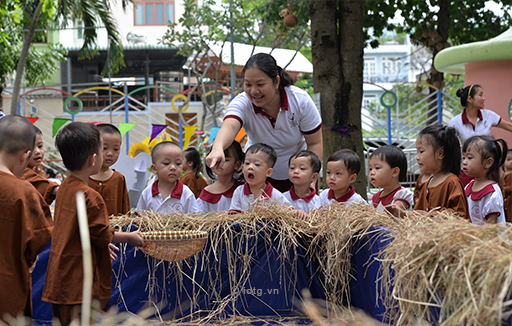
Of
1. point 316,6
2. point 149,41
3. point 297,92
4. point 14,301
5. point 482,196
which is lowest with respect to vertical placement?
point 14,301

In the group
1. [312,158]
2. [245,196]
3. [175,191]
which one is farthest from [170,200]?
[312,158]

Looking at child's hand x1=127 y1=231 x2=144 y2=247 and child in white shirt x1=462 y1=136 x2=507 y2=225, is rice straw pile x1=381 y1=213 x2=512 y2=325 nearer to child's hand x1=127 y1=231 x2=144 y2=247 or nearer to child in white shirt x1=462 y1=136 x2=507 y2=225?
child's hand x1=127 y1=231 x2=144 y2=247

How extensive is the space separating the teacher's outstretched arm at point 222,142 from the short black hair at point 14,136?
3.34 feet

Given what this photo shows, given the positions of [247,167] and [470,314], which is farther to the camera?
[247,167]

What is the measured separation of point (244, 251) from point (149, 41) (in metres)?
22.9

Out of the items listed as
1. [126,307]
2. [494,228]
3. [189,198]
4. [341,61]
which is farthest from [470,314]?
[341,61]

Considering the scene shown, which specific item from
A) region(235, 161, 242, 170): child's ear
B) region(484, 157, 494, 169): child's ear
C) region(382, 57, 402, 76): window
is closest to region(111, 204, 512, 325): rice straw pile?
region(235, 161, 242, 170): child's ear

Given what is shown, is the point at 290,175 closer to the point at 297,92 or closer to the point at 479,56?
the point at 297,92

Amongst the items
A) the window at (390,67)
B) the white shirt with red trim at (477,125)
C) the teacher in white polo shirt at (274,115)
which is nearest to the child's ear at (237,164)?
the teacher in white polo shirt at (274,115)

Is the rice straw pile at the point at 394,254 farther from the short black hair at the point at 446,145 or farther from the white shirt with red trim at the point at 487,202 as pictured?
the white shirt with red trim at the point at 487,202

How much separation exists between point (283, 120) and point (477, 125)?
2.94 metres

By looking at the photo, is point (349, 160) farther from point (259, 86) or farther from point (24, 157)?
point (24, 157)

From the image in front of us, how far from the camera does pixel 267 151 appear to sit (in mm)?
3846

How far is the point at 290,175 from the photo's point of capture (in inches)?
156
